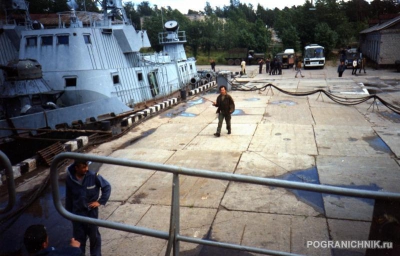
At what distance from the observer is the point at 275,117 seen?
1280 cm

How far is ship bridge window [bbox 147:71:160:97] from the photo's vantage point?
18281 mm

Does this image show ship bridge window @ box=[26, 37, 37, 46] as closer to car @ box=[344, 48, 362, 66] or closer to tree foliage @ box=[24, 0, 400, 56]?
tree foliage @ box=[24, 0, 400, 56]

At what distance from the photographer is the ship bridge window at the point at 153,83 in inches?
720

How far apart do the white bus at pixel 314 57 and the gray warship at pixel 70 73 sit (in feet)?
67.8

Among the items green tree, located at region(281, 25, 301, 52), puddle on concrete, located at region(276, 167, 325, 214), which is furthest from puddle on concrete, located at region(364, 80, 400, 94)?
green tree, located at region(281, 25, 301, 52)

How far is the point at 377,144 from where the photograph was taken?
8.91m

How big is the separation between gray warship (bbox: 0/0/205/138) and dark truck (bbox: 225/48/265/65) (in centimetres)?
2770

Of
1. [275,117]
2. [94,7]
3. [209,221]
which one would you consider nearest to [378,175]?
[209,221]

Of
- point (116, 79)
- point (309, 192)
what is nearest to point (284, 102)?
point (116, 79)

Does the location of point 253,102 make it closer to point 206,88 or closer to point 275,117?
point 275,117

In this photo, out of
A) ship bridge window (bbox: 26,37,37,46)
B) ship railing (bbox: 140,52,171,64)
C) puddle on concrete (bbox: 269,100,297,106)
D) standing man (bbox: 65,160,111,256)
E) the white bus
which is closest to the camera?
standing man (bbox: 65,160,111,256)

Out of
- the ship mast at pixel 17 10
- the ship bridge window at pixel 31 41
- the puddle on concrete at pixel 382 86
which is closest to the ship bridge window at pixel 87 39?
the ship bridge window at pixel 31 41

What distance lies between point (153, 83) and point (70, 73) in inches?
226

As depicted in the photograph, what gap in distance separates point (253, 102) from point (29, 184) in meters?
11.6
